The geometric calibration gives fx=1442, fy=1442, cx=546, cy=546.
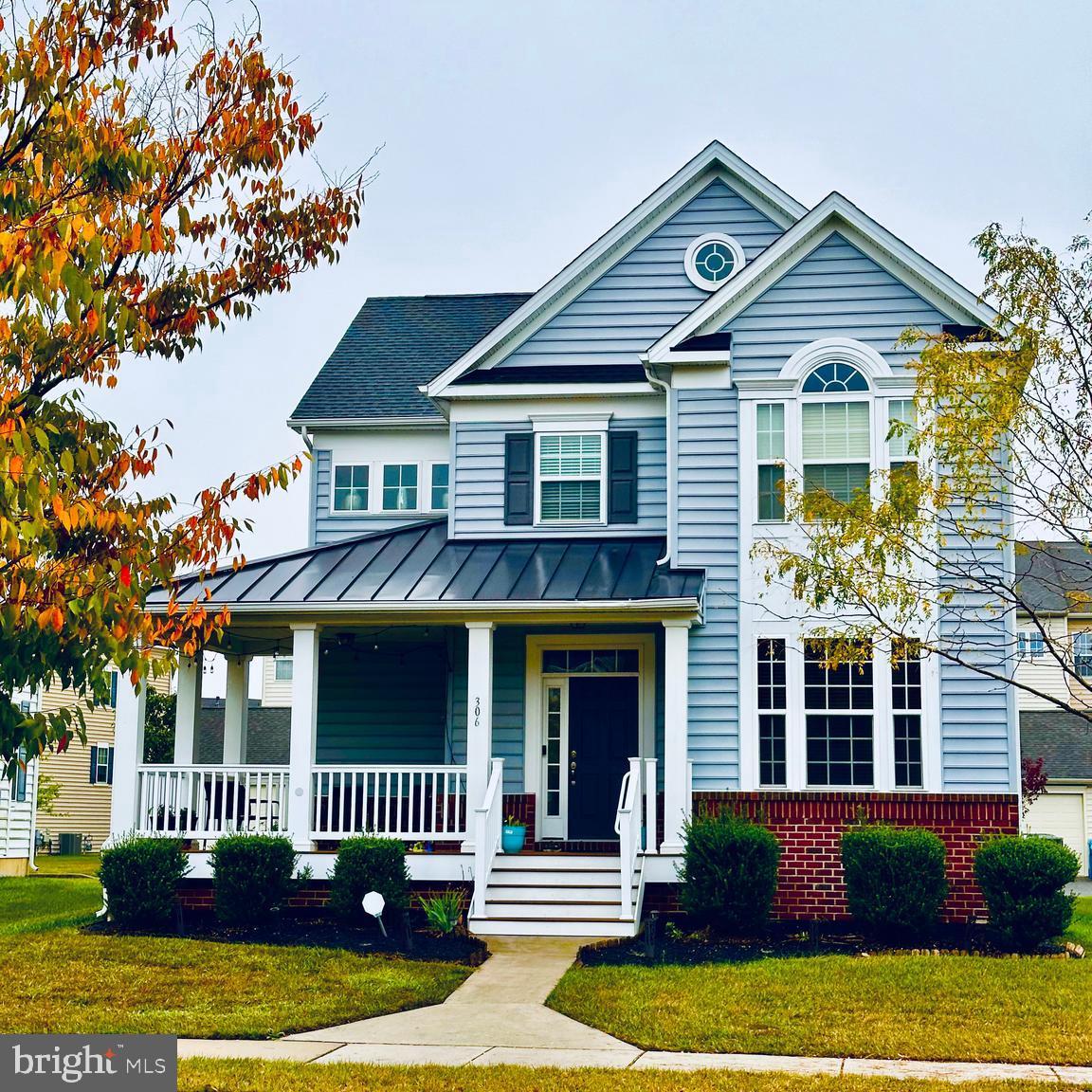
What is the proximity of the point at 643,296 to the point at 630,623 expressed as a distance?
182 inches

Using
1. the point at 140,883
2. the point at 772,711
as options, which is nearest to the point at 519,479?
the point at 772,711

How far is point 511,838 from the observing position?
54.5 ft

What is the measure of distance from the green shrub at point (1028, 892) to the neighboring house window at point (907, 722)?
1.87 metres

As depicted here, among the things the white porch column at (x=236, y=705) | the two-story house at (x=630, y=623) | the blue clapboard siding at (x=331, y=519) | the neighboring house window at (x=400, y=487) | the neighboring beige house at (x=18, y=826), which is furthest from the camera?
the neighboring beige house at (x=18, y=826)

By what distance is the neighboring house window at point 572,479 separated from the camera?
18828mm

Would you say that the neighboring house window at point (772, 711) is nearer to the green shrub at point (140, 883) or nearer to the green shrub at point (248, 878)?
the green shrub at point (248, 878)

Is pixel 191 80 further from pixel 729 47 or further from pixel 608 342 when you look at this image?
pixel 608 342

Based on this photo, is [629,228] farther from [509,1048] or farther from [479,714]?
[509,1048]

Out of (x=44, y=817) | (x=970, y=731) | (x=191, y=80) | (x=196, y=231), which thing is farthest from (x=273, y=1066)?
(x=44, y=817)

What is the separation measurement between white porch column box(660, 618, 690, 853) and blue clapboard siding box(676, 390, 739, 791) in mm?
714

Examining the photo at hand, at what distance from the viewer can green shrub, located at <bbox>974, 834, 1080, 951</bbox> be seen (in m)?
14.3

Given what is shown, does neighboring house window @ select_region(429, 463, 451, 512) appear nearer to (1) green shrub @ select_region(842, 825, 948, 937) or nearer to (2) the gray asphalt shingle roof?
(1) green shrub @ select_region(842, 825, 948, 937)

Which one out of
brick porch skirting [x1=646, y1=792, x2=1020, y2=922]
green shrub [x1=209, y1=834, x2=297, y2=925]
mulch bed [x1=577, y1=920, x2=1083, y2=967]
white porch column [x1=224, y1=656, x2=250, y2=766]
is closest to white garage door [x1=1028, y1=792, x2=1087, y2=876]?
brick porch skirting [x1=646, y1=792, x2=1020, y2=922]

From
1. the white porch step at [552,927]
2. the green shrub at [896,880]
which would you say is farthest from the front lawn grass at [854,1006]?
the white porch step at [552,927]
